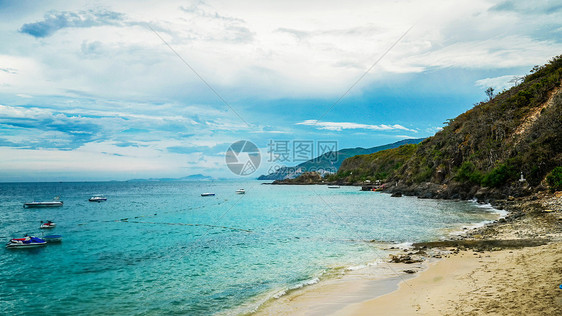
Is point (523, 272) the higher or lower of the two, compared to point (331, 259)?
higher

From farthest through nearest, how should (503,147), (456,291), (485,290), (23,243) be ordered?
(503,147)
(23,243)
(456,291)
(485,290)

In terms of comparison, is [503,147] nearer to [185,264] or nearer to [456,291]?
→ [456,291]

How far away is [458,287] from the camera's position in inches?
441

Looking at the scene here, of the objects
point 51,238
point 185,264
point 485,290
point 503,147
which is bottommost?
point 185,264

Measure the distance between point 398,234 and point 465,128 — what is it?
177ft

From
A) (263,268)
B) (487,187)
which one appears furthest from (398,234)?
(487,187)

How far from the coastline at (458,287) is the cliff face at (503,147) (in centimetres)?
3007

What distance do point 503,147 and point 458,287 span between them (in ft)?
164

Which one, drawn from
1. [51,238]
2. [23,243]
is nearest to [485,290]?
[23,243]

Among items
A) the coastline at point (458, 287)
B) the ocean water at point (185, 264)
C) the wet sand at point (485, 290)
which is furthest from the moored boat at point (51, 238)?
the wet sand at point (485, 290)

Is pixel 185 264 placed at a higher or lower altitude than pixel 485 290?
lower

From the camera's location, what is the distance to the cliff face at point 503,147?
41.5 meters

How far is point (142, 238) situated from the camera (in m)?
27.6

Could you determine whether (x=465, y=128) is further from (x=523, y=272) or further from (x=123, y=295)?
(x=123, y=295)
